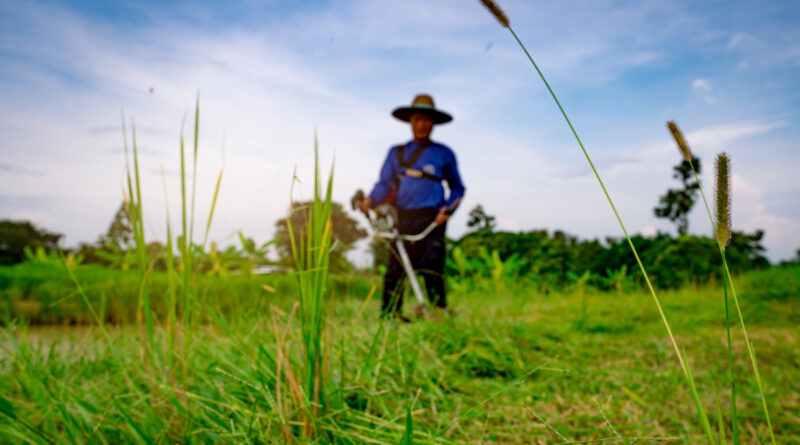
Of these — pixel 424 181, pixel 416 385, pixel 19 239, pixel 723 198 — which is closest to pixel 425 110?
pixel 424 181

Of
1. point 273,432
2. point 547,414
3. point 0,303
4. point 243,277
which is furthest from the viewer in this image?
point 243,277

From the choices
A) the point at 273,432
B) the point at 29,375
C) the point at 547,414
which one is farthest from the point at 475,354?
the point at 29,375

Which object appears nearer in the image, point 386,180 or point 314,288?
point 314,288

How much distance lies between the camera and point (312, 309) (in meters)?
1.15

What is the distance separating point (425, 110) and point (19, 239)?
350 inches

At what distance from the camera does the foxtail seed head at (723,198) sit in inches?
24.3

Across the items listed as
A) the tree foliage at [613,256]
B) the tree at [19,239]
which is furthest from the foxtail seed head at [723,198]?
the tree at [19,239]

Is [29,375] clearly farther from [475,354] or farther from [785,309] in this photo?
[785,309]

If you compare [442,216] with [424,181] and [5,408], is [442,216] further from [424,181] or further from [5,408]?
[5,408]

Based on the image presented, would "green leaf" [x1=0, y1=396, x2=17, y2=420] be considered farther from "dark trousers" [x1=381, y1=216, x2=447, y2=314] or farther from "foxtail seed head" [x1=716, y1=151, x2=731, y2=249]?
"dark trousers" [x1=381, y1=216, x2=447, y2=314]

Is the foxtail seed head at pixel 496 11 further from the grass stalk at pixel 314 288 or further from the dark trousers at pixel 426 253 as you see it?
the dark trousers at pixel 426 253

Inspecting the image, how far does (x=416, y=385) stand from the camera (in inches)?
68.2

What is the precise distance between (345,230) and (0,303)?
4.36 meters

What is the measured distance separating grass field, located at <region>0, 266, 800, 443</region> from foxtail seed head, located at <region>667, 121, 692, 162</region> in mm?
368
